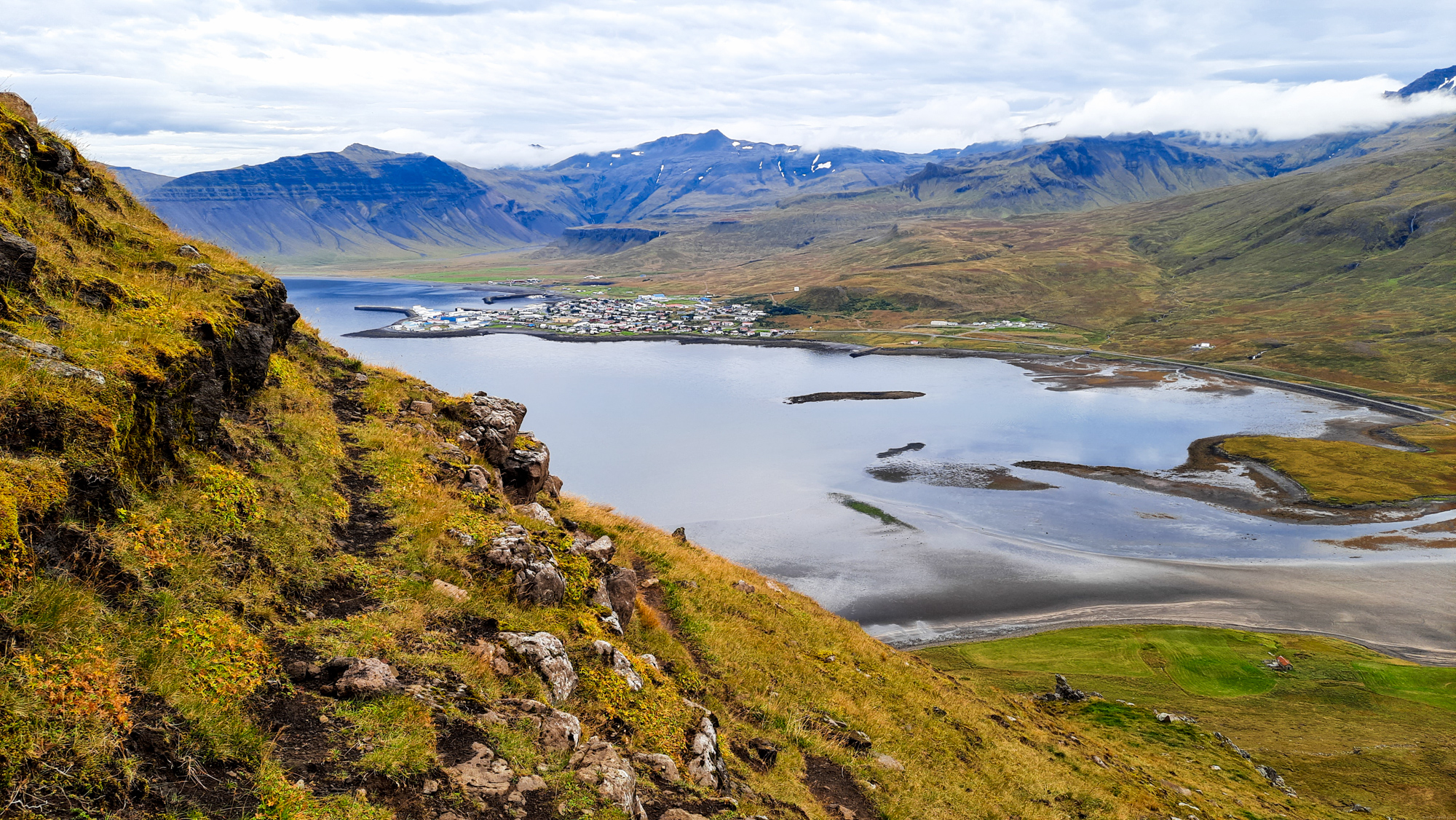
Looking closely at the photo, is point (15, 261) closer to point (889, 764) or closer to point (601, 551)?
point (601, 551)

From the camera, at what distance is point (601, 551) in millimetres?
19062

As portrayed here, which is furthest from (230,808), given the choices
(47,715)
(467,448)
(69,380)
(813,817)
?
(467,448)

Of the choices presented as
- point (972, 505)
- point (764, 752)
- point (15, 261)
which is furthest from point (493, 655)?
point (972, 505)

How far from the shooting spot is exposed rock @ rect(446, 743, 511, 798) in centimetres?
929

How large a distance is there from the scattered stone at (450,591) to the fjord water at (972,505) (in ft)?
71.9

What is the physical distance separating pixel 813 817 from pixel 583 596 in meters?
6.44

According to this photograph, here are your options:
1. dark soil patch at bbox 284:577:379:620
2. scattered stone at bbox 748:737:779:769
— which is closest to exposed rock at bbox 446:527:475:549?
dark soil patch at bbox 284:577:379:620

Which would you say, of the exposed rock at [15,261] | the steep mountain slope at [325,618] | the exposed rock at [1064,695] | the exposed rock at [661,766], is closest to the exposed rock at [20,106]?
the steep mountain slope at [325,618]

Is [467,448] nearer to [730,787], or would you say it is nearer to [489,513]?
[489,513]

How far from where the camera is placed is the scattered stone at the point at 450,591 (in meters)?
13.2

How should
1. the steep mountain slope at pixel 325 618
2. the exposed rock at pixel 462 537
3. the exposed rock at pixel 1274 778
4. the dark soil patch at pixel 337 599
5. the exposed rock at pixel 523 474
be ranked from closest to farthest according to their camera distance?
the steep mountain slope at pixel 325 618
the dark soil patch at pixel 337 599
the exposed rock at pixel 462 537
the exposed rock at pixel 523 474
the exposed rock at pixel 1274 778

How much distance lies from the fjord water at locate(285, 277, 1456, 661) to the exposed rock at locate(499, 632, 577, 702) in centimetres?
2367

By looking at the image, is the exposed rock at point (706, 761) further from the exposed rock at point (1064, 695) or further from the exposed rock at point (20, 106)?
the exposed rock at point (1064, 695)

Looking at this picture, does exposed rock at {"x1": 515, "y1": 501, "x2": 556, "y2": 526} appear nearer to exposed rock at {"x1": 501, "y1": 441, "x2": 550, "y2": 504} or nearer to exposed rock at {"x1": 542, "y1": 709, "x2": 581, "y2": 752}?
exposed rock at {"x1": 501, "y1": 441, "x2": 550, "y2": 504}
